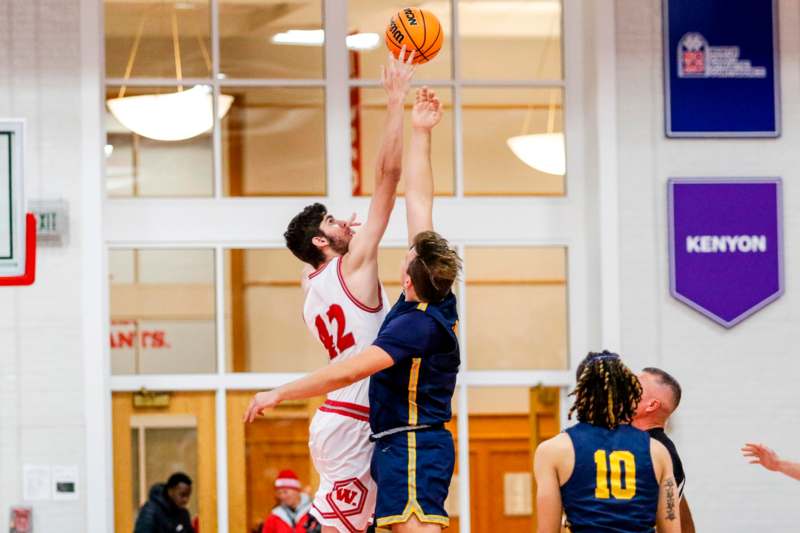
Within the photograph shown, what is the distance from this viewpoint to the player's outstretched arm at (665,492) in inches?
195

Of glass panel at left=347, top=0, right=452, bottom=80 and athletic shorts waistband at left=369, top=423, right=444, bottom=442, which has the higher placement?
glass panel at left=347, top=0, right=452, bottom=80

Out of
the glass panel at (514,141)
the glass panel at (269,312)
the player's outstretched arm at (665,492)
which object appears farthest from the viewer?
the glass panel at (514,141)

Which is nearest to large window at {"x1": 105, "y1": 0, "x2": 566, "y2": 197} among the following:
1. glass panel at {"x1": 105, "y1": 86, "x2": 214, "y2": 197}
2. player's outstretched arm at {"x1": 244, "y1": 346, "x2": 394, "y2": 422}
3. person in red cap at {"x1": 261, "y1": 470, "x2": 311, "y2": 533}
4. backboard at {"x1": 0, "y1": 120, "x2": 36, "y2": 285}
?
glass panel at {"x1": 105, "y1": 86, "x2": 214, "y2": 197}

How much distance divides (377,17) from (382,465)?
4.04 meters

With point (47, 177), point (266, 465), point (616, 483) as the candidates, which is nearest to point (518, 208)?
point (266, 465)

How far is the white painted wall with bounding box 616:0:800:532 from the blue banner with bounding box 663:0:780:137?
9cm

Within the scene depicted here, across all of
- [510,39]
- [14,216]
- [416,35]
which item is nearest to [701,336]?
[510,39]

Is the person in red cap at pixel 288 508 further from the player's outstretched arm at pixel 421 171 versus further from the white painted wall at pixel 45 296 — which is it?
the player's outstretched arm at pixel 421 171

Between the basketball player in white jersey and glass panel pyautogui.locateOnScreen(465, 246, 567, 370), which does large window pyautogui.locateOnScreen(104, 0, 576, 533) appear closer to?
glass panel pyautogui.locateOnScreen(465, 246, 567, 370)

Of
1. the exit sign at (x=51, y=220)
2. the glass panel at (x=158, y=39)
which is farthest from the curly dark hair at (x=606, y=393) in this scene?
the glass panel at (x=158, y=39)

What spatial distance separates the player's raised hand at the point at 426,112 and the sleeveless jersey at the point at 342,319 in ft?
2.31

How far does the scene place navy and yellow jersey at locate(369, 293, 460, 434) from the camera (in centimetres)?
535

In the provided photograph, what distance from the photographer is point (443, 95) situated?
8.95 metres

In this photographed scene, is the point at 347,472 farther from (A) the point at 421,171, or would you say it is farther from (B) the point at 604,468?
(B) the point at 604,468
